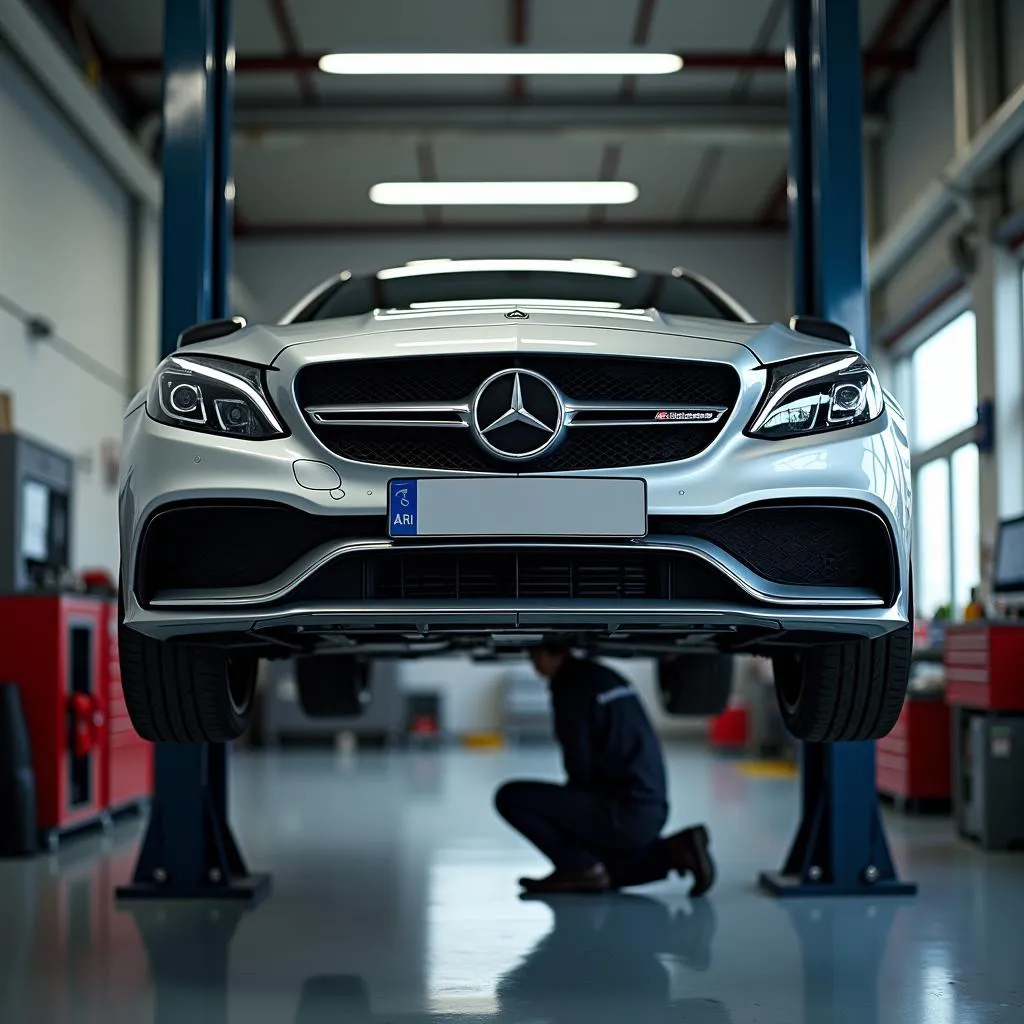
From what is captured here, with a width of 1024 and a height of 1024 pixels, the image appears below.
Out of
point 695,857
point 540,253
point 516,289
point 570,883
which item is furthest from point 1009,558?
point 540,253

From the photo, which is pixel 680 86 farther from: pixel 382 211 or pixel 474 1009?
pixel 474 1009

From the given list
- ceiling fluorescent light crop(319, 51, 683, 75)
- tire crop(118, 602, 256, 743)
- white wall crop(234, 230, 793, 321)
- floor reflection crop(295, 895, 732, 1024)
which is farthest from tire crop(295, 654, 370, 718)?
white wall crop(234, 230, 793, 321)

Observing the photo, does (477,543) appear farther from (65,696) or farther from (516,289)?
(65,696)

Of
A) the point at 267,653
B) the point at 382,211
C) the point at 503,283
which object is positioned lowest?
the point at 267,653

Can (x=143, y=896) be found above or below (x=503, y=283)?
below

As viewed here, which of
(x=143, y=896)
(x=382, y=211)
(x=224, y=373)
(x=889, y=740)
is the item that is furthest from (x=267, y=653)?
(x=382, y=211)

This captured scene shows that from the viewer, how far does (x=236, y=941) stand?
3621 mm

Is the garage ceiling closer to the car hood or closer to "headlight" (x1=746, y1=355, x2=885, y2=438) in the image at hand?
the car hood

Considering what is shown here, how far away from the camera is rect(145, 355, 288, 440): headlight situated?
8.20 feet

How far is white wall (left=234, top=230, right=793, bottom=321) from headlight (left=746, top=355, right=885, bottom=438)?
1115 cm

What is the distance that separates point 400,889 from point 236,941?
38.3 inches

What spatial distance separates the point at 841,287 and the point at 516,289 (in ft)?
4.35

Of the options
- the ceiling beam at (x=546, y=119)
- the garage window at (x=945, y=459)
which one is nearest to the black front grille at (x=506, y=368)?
the garage window at (x=945, y=459)

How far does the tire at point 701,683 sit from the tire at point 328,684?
1.13 m
